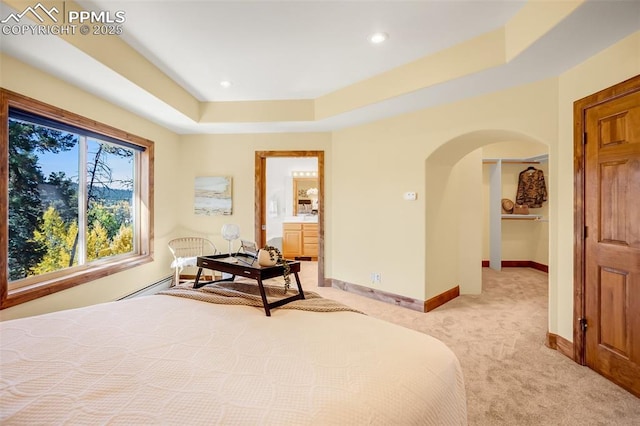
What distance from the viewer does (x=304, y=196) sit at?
7504mm

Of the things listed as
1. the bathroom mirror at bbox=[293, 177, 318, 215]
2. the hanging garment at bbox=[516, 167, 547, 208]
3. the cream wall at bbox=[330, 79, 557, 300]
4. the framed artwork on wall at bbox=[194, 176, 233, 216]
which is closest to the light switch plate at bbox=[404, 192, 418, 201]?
the cream wall at bbox=[330, 79, 557, 300]

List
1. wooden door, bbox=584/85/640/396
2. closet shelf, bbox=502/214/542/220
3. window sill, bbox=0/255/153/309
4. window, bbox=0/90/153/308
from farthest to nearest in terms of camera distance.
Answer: closet shelf, bbox=502/214/542/220, window, bbox=0/90/153/308, window sill, bbox=0/255/153/309, wooden door, bbox=584/85/640/396

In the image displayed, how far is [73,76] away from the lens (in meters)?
2.51

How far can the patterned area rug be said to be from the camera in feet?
5.41

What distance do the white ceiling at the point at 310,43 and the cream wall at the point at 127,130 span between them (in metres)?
0.12

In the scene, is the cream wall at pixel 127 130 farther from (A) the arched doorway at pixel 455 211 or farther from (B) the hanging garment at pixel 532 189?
(B) the hanging garment at pixel 532 189

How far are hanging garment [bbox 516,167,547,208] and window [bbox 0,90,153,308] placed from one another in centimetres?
669

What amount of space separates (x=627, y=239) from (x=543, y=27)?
5.15 feet

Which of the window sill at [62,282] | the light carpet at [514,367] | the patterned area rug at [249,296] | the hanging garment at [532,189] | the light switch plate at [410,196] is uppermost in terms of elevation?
the hanging garment at [532,189]

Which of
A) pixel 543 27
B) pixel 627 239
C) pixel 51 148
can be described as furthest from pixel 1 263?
pixel 627 239

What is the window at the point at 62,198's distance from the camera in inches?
91.0

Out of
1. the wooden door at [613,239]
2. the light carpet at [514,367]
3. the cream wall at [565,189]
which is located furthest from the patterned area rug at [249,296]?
the cream wall at [565,189]

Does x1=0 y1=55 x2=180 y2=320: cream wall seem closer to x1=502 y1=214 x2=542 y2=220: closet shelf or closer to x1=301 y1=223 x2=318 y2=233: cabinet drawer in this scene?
x1=301 y1=223 x2=318 y2=233: cabinet drawer

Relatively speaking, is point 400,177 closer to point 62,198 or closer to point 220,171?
point 220,171
